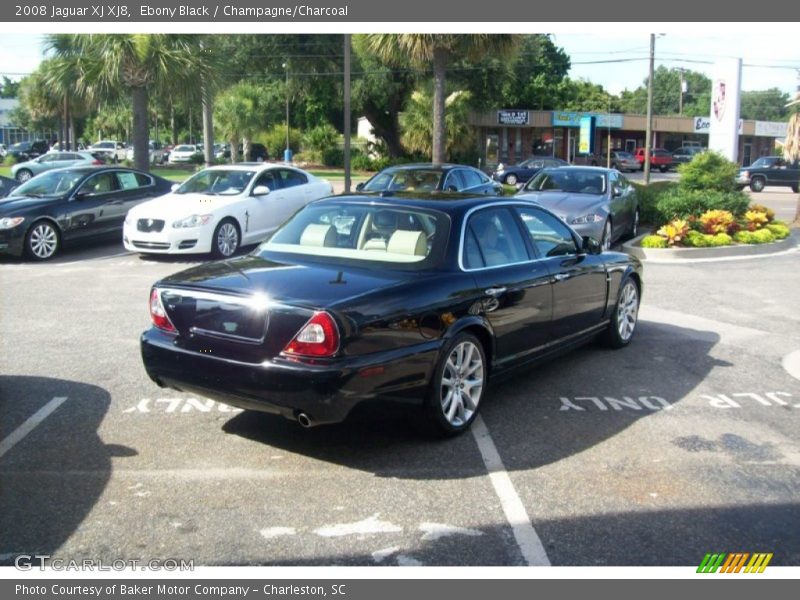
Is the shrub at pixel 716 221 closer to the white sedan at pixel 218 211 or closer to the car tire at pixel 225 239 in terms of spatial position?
the white sedan at pixel 218 211

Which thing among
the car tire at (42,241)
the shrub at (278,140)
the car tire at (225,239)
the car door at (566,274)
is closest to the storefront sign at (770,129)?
the shrub at (278,140)

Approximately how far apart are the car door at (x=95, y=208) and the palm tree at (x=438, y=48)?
26.8 ft

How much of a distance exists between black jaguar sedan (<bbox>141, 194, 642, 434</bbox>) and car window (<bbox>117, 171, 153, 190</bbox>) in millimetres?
10035

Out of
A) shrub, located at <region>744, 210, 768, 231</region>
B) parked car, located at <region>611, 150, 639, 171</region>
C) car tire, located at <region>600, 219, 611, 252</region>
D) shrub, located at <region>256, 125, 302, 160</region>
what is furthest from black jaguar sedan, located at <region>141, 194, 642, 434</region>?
parked car, located at <region>611, 150, 639, 171</region>

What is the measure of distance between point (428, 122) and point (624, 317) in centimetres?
3484

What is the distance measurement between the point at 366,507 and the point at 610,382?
3.18 m

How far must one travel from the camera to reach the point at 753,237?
15422 millimetres

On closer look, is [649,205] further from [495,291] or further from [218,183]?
[495,291]

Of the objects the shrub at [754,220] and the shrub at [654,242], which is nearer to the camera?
the shrub at [654,242]

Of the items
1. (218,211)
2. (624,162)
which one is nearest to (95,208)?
(218,211)

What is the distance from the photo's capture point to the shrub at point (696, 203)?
15.9 meters

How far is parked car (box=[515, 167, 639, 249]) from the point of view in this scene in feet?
45.1

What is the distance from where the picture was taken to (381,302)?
16.1 feet

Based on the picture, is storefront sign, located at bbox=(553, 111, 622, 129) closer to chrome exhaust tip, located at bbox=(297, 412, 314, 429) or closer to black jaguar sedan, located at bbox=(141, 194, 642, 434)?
black jaguar sedan, located at bbox=(141, 194, 642, 434)
